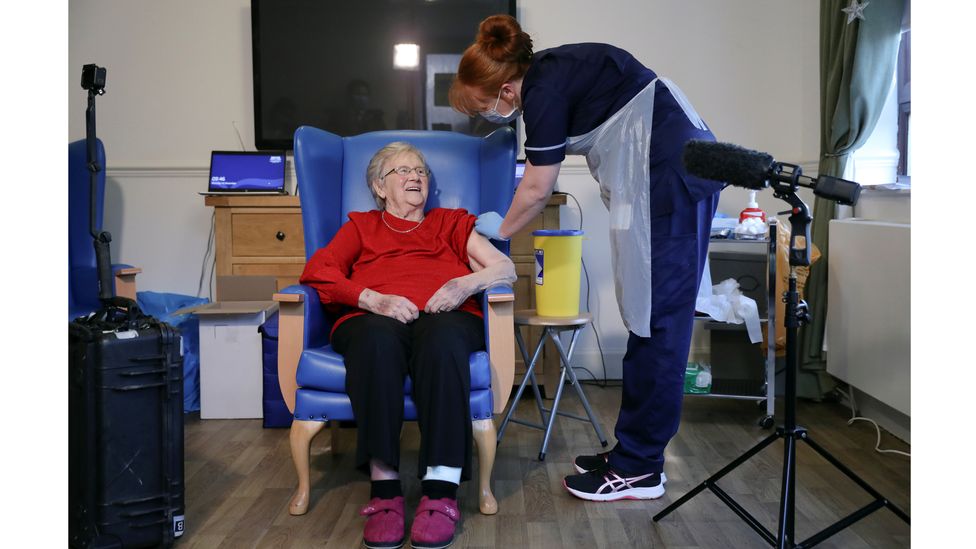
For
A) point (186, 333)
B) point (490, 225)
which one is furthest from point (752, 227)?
point (186, 333)

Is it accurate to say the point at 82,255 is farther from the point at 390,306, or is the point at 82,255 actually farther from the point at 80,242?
the point at 390,306

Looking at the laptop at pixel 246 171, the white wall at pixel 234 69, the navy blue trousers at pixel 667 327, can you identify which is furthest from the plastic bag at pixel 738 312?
the laptop at pixel 246 171

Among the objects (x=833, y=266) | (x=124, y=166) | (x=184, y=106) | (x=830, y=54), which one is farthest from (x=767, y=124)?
(x=124, y=166)

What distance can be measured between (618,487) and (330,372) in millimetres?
848

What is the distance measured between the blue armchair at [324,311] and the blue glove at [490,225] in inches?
6.2

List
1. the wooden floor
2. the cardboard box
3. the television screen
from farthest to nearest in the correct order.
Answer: the television screen
the cardboard box
the wooden floor

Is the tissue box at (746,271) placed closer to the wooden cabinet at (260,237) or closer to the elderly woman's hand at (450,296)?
the elderly woman's hand at (450,296)

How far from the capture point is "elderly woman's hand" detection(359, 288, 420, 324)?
7.66 feet

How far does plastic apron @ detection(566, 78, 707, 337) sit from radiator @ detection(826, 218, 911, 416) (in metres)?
0.89

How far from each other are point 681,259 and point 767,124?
6.26 feet

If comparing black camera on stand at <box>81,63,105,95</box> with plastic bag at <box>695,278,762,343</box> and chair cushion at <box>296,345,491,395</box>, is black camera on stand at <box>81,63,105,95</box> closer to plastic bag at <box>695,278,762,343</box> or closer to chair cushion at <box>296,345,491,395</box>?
chair cushion at <box>296,345,491,395</box>

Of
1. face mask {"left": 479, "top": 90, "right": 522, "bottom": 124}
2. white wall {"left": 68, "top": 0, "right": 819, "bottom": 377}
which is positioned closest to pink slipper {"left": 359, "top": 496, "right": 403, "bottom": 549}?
face mask {"left": 479, "top": 90, "right": 522, "bottom": 124}

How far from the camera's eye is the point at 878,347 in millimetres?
2818

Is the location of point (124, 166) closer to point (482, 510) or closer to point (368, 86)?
point (368, 86)
